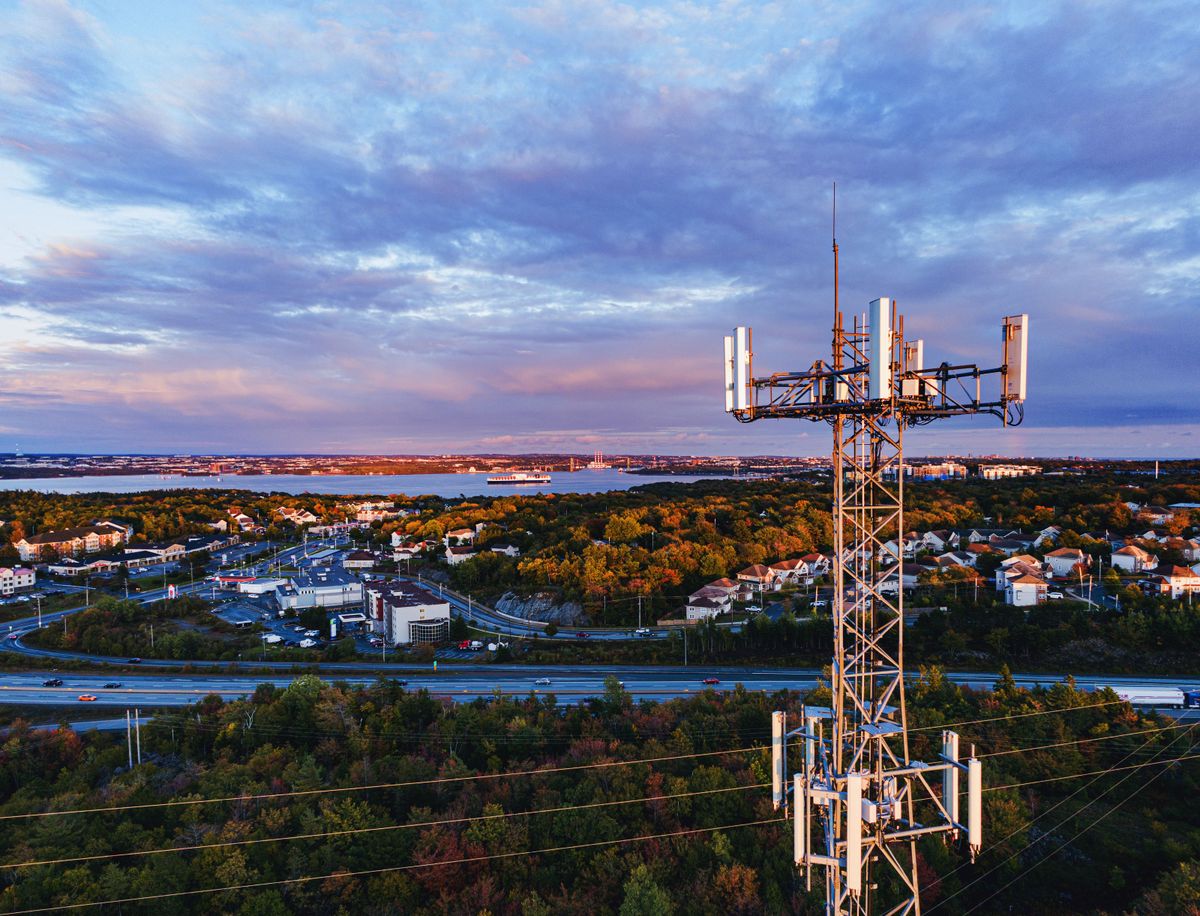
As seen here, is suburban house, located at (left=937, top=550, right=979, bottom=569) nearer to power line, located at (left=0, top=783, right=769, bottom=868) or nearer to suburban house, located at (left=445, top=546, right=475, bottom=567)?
power line, located at (left=0, top=783, right=769, bottom=868)

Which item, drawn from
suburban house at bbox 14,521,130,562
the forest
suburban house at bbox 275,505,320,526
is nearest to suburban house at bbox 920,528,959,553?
the forest

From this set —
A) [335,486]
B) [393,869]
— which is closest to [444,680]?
Result: [393,869]

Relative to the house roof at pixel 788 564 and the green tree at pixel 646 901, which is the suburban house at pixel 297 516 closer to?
the house roof at pixel 788 564

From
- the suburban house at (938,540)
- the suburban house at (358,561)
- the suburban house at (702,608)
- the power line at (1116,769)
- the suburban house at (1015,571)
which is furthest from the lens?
the suburban house at (358,561)

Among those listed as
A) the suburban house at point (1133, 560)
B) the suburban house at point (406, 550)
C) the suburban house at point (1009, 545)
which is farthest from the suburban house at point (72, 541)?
the suburban house at point (1133, 560)

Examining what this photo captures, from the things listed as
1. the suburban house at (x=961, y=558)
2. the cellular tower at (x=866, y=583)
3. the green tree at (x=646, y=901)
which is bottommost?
the green tree at (x=646, y=901)

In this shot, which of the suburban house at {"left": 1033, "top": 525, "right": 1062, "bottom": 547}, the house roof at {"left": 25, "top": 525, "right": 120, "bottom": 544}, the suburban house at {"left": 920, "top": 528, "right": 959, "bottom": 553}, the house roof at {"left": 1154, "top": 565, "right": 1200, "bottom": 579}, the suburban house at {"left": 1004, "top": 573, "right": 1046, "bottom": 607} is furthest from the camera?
the house roof at {"left": 25, "top": 525, "right": 120, "bottom": 544}
